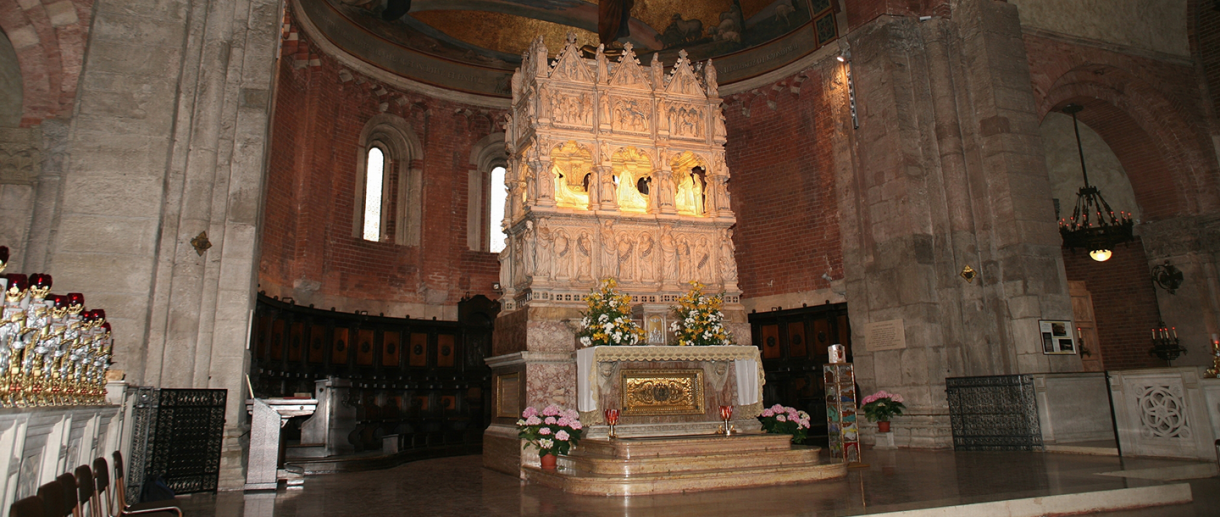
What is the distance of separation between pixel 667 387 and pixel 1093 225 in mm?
13016

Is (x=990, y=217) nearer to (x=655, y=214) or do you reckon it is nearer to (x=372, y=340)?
(x=655, y=214)

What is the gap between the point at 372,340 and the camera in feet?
52.9

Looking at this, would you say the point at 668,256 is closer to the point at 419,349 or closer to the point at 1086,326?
the point at 419,349

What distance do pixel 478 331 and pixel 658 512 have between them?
480 inches

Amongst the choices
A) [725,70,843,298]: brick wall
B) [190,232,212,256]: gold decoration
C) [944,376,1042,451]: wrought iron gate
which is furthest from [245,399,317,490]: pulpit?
[725,70,843,298]: brick wall

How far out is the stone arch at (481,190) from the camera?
19.3 metres

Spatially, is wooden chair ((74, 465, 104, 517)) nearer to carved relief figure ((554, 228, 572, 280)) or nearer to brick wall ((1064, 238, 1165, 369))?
carved relief figure ((554, 228, 572, 280))

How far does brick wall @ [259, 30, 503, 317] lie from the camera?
15555 mm

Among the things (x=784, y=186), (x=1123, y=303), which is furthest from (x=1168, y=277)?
(x=784, y=186)

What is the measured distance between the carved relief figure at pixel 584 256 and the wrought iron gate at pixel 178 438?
5.00 m

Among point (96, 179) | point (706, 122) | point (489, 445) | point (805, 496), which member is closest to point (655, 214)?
point (706, 122)

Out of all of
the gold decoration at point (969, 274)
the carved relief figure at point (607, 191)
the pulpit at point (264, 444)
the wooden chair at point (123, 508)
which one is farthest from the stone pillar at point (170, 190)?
the gold decoration at point (969, 274)

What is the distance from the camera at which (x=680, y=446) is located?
8.52 m

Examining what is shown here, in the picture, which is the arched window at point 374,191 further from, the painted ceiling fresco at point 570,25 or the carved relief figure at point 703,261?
the carved relief figure at point 703,261
